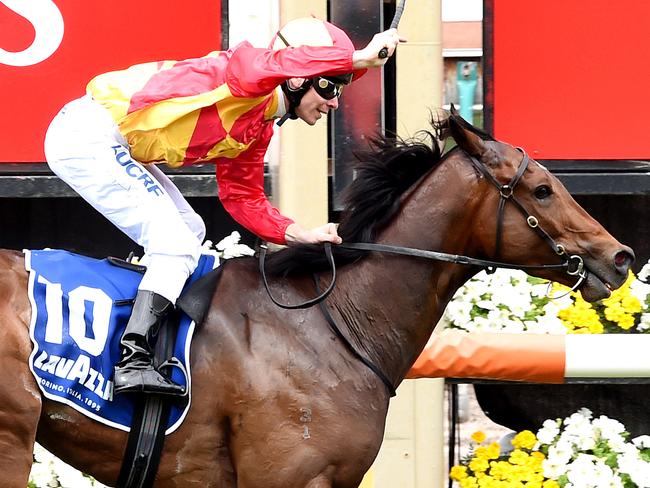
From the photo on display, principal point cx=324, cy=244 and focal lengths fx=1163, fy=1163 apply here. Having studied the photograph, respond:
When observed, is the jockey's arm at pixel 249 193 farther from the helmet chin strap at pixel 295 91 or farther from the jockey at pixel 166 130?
the helmet chin strap at pixel 295 91

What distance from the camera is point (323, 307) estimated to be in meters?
3.97

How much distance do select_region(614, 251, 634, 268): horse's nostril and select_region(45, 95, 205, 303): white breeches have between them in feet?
4.67

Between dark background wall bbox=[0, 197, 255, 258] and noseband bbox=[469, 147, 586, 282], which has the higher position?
noseband bbox=[469, 147, 586, 282]

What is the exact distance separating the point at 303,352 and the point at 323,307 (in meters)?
0.19

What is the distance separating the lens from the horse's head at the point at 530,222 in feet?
12.9

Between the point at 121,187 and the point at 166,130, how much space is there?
244mm

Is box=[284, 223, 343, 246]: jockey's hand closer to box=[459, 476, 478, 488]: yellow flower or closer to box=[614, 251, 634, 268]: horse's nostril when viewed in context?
box=[614, 251, 634, 268]: horse's nostril

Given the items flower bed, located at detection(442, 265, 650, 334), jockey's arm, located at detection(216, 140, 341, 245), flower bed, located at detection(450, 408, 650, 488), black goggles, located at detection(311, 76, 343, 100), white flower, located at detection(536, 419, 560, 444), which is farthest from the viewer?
flower bed, located at detection(442, 265, 650, 334)

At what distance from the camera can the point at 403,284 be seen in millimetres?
3990

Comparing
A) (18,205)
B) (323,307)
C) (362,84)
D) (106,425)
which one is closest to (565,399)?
(362,84)

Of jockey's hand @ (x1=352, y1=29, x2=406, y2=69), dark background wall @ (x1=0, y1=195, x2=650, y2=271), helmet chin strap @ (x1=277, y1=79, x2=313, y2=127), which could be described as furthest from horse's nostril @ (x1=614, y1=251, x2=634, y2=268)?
dark background wall @ (x1=0, y1=195, x2=650, y2=271)

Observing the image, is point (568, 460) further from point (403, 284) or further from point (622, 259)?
point (403, 284)

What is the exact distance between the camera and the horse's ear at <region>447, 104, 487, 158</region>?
3.94 m

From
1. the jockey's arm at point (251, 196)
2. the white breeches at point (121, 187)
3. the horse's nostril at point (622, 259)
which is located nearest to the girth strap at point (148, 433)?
the white breeches at point (121, 187)
